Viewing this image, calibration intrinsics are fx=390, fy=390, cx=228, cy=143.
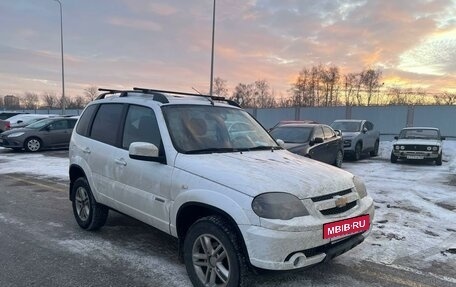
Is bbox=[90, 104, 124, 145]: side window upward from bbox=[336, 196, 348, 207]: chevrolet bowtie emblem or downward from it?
upward

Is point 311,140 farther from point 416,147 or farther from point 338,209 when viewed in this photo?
point 338,209

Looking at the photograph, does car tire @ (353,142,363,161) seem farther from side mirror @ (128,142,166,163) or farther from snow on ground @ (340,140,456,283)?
side mirror @ (128,142,166,163)

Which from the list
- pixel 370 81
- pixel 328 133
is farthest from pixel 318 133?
pixel 370 81

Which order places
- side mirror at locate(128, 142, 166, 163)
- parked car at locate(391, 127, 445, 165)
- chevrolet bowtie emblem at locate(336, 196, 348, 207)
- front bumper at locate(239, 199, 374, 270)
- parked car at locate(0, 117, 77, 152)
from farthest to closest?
parked car at locate(0, 117, 77, 152), parked car at locate(391, 127, 445, 165), side mirror at locate(128, 142, 166, 163), chevrolet bowtie emblem at locate(336, 196, 348, 207), front bumper at locate(239, 199, 374, 270)

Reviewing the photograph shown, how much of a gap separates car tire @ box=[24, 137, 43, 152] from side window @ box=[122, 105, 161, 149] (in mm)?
14191

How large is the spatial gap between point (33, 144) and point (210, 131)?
50.0 ft

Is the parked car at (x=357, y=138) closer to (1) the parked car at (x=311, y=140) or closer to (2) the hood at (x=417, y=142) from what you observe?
(2) the hood at (x=417, y=142)

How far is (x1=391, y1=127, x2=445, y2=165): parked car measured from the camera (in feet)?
48.4

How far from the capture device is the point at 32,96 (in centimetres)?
11281

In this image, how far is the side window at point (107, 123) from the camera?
5070 mm

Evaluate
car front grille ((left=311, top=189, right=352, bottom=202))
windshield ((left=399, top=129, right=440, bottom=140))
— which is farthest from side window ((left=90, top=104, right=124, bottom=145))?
windshield ((left=399, top=129, right=440, bottom=140))

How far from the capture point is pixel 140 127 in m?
4.67

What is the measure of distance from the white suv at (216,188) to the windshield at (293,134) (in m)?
6.28

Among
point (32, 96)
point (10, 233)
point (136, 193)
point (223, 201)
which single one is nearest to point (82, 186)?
point (10, 233)
